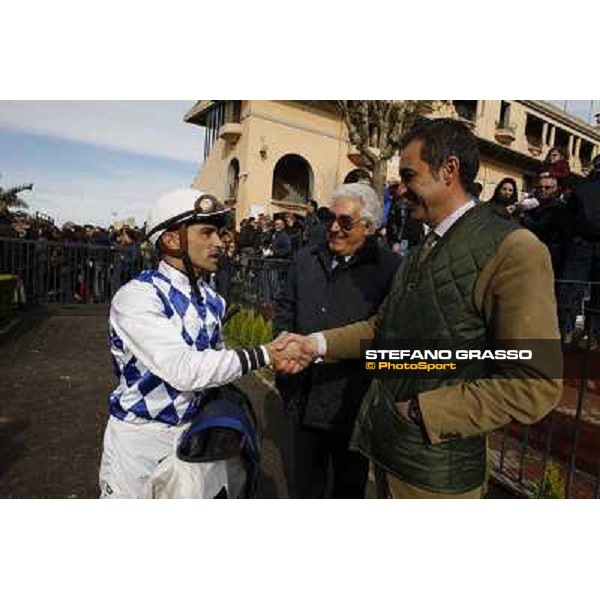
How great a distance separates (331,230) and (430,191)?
77cm

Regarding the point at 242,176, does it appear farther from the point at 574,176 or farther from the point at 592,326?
the point at 592,326

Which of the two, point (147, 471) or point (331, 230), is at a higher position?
point (331, 230)

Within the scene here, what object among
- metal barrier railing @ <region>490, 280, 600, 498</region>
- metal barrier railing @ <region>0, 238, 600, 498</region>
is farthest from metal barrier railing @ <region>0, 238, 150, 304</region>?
metal barrier railing @ <region>490, 280, 600, 498</region>

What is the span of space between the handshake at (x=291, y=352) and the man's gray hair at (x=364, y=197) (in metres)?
0.59

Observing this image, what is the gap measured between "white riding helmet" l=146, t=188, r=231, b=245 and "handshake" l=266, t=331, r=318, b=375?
0.51m

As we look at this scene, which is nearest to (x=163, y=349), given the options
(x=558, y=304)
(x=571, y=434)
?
(x=558, y=304)

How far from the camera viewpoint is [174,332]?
157 centimetres

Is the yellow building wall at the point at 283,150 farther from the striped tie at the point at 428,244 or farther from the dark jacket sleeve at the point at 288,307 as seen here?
the striped tie at the point at 428,244

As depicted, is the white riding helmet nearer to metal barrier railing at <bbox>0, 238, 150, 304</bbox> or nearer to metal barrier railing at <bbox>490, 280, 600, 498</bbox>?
metal barrier railing at <bbox>490, 280, 600, 498</bbox>

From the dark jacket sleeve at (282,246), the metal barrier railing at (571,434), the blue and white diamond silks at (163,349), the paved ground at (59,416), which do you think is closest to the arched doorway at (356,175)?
the dark jacket sleeve at (282,246)

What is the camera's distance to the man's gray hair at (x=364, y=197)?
207 centimetres

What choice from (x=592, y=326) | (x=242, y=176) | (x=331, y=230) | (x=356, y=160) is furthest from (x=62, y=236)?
(x=592, y=326)

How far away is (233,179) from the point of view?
12.1m
